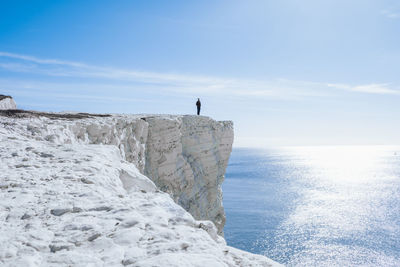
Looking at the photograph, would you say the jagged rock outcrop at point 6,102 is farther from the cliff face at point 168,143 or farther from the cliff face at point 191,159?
the cliff face at point 191,159

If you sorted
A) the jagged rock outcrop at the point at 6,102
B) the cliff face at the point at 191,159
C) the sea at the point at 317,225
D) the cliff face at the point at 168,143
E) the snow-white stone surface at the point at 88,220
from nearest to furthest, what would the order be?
the snow-white stone surface at the point at 88,220 → the cliff face at the point at 168,143 → the jagged rock outcrop at the point at 6,102 → the cliff face at the point at 191,159 → the sea at the point at 317,225

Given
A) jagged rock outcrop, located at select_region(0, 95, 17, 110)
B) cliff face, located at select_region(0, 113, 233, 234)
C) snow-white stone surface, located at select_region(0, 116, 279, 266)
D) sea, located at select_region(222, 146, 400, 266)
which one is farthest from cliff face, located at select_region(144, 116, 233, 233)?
snow-white stone surface, located at select_region(0, 116, 279, 266)

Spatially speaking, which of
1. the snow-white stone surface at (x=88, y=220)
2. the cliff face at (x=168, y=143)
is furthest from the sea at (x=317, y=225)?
the snow-white stone surface at (x=88, y=220)

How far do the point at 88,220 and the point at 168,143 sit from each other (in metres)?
21.4

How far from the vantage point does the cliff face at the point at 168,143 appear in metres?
13.7

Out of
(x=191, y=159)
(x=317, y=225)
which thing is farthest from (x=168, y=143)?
(x=317, y=225)

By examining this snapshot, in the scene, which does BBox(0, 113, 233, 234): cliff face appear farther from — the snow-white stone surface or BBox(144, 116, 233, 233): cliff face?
the snow-white stone surface

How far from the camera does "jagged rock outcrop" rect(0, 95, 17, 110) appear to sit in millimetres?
17656

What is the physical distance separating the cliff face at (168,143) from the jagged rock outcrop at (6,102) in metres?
3.54

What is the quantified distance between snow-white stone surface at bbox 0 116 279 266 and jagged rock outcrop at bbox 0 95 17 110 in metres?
10.0

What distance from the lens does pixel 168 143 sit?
26578 millimetres

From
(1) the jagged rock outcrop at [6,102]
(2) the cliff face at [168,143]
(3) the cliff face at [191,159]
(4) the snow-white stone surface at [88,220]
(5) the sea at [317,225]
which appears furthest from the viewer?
(5) the sea at [317,225]

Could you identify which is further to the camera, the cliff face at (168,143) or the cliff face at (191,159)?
the cliff face at (191,159)

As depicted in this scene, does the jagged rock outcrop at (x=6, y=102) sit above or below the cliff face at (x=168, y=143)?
above
